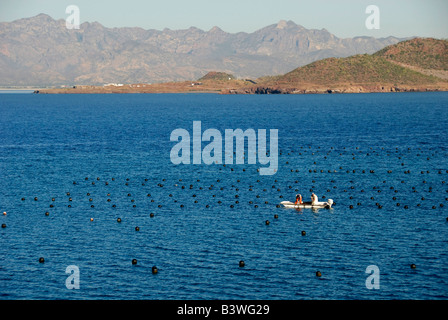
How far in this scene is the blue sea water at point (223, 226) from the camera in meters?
47.1

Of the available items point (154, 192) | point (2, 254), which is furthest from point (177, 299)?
point (154, 192)

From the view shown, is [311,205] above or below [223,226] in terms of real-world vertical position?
above

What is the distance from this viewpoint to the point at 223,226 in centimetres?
6281

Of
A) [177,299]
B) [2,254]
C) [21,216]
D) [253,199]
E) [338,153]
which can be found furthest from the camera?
[338,153]

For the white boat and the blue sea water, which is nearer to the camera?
the blue sea water

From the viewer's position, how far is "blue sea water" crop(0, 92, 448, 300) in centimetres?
4706

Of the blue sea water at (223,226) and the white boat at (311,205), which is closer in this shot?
Result: the blue sea water at (223,226)

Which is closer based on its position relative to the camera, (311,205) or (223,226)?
(223,226)

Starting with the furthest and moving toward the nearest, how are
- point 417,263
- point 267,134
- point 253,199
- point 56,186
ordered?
point 267,134, point 56,186, point 253,199, point 417,263

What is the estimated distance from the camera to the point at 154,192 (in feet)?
263
